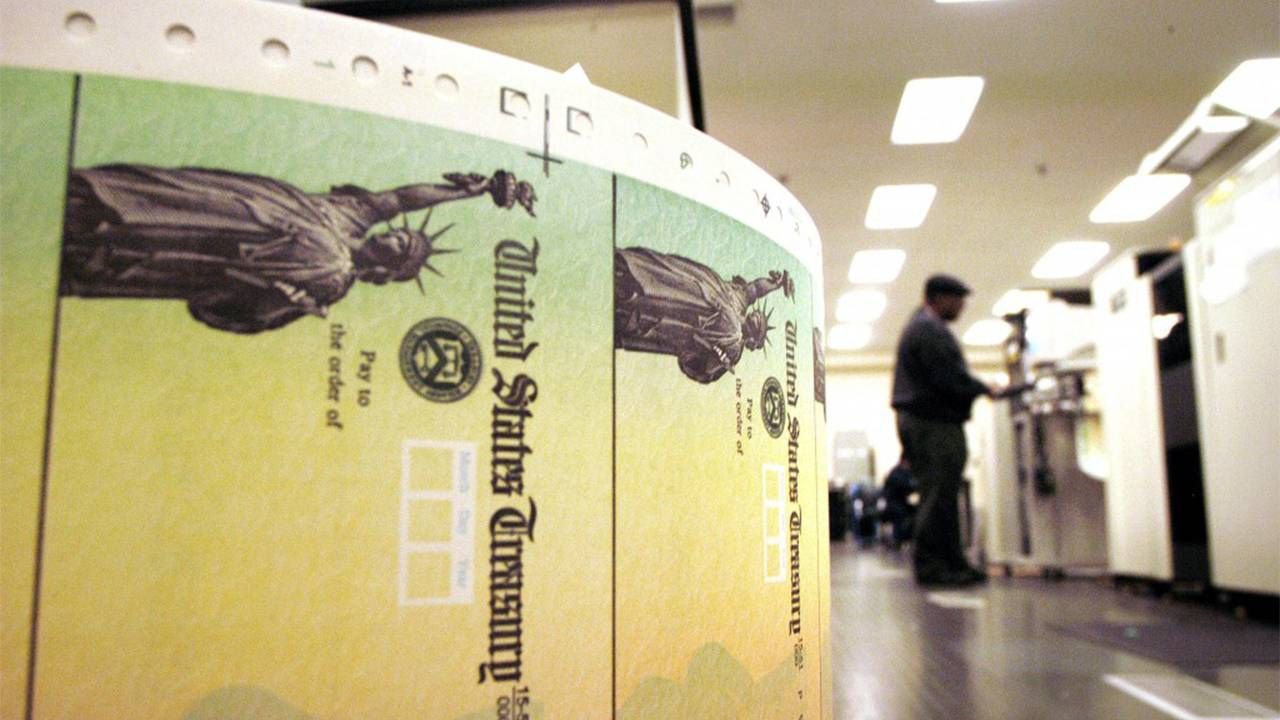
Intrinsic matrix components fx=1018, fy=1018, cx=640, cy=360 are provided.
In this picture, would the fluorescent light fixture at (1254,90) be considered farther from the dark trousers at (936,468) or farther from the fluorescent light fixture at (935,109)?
the dark trousers at (936,468)

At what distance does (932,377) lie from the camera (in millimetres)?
3547

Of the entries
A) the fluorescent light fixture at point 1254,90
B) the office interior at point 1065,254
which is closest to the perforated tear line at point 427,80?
the office interior at point 1065,254

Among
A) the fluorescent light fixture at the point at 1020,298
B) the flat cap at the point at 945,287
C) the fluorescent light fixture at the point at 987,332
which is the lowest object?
the flat cap at the point at 945,287

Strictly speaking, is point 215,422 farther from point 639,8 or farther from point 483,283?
point 639,8

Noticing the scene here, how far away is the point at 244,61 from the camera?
0.41 metres

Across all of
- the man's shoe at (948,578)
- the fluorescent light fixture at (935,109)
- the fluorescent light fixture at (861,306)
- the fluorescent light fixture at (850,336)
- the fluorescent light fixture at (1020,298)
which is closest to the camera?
the man's shoe at (948,578)

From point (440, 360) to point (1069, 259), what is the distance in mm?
8717

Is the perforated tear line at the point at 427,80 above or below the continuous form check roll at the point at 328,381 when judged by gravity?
above

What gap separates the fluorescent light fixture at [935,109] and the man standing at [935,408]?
4.70 feet

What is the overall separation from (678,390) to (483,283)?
0.12 metres

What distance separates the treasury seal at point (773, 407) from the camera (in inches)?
23.0

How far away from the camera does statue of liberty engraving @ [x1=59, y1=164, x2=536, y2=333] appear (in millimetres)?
391

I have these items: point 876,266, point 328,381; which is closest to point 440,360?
point 328,381

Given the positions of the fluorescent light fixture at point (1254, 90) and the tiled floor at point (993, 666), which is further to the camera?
the fluorescent light fixture at point (1254, 90)
